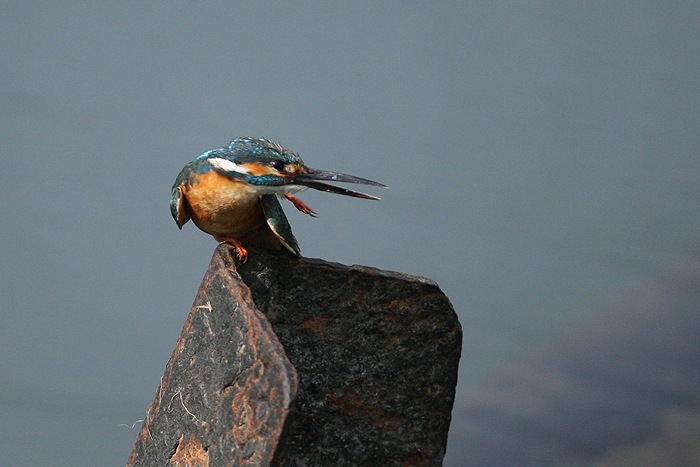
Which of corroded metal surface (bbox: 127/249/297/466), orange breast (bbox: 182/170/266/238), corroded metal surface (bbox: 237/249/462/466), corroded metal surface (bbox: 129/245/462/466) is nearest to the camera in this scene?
corroded metal surface (bbox: 127/249/297/466)

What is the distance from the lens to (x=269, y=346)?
9.15ft

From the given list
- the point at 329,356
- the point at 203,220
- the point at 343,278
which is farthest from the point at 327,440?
the point at 203,220

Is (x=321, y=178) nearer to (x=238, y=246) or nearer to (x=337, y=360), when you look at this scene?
(x=238, y=246)

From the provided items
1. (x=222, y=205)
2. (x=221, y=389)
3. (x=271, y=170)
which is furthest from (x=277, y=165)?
(x=221, y=389)

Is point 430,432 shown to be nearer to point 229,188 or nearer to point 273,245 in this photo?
point 273,245

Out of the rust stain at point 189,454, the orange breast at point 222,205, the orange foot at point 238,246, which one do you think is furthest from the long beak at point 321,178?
the rust stain at point 189,454

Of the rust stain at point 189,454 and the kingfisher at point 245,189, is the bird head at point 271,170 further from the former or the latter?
the rust stain at point 189,454

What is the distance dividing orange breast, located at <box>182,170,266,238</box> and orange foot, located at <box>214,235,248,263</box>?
0.01m

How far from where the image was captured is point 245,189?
3248 millimetres

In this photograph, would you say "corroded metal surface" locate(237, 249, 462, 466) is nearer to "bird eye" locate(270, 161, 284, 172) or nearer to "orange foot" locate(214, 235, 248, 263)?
"orange foot" locate(214, 235, 248, 263)

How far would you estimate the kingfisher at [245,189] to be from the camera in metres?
3.22

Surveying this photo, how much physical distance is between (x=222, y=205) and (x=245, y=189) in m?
0.08

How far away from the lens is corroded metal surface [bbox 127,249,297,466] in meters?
2.71

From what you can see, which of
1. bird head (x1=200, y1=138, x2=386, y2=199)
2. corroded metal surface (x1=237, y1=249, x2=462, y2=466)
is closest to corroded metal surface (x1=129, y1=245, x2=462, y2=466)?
corroded metal surface (x1=237, y1=249, x2=462, y2=466)
